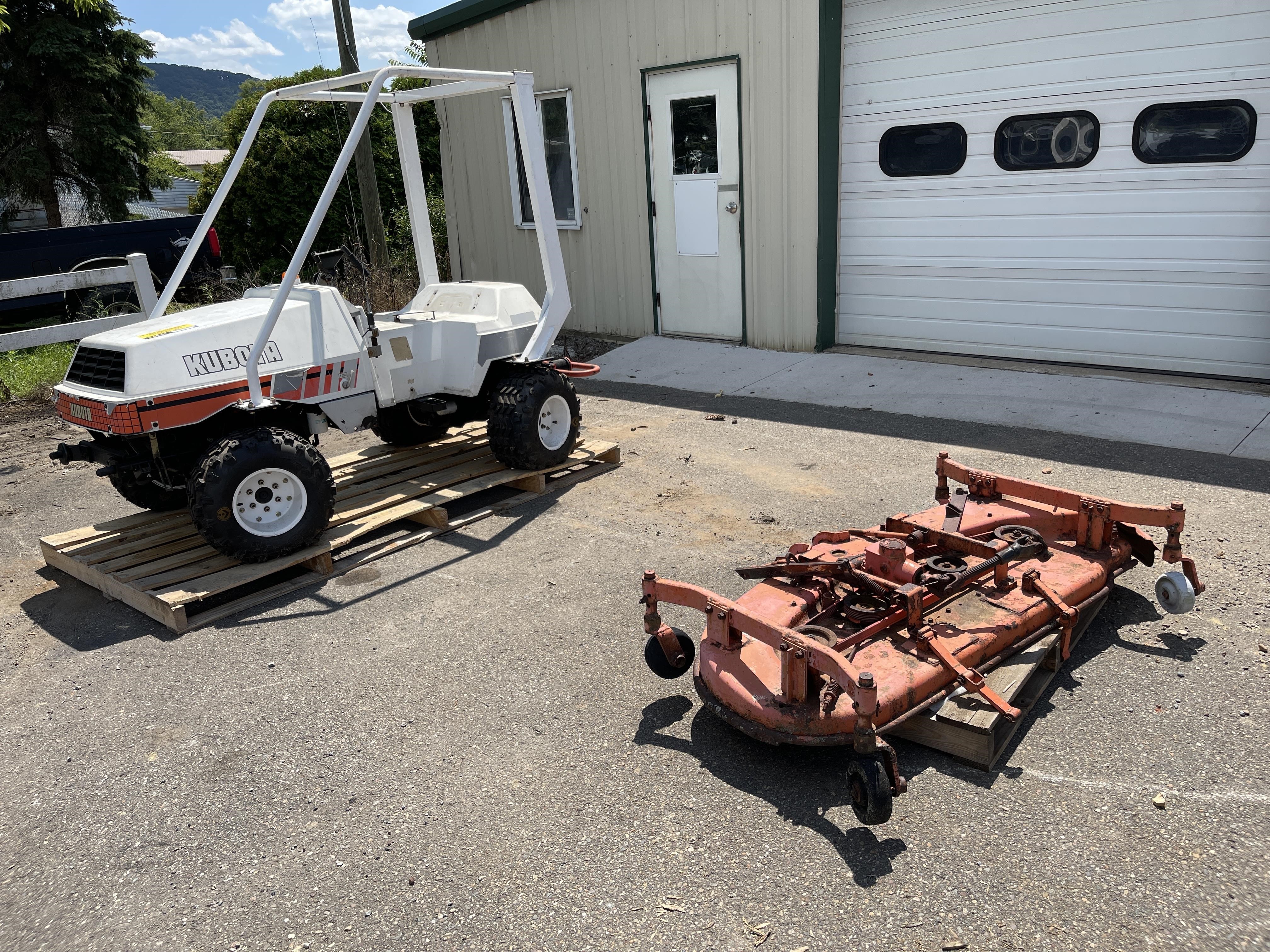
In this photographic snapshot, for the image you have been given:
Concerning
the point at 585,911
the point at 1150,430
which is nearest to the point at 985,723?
the point at 585,911

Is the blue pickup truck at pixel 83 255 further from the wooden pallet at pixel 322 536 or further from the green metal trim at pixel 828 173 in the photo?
the green metal trim at pixel 828 173

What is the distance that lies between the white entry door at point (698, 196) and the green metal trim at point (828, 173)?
883 mm

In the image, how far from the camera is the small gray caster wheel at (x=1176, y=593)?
4.04 meters

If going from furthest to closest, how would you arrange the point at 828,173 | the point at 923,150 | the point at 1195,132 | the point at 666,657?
the point at 828,173
the point at 923,150
the point at 1195,132
the point at 666,657

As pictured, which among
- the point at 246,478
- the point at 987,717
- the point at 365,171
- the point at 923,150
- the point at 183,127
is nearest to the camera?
the point at 987,717

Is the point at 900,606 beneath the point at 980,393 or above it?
above

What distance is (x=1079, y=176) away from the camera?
25.7ft

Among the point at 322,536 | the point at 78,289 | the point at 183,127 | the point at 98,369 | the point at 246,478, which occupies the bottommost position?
the point at 322,536

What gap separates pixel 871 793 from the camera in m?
2.96

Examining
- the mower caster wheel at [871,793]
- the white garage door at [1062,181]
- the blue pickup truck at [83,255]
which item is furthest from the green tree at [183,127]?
the mower caster wheel at [871,793]

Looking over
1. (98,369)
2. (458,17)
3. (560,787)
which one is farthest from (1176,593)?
(458,17)

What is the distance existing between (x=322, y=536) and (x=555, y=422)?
1.79m

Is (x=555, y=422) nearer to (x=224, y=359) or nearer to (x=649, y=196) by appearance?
(x=224, y=359)

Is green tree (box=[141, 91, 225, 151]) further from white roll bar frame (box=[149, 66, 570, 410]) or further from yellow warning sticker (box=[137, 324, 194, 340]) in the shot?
yellow warning sticker (box=[137, 324, 194, 340])
